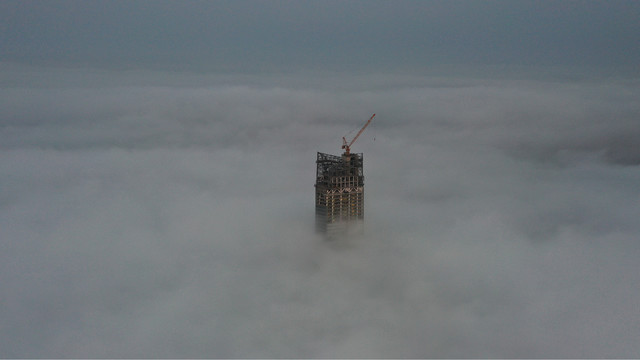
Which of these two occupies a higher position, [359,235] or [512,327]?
[359,235]

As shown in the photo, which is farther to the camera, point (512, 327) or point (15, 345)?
point (512, 327)

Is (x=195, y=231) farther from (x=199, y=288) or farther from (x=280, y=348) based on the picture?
(x=280, y=348)

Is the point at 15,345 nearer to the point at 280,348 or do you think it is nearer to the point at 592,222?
the point at 280,348

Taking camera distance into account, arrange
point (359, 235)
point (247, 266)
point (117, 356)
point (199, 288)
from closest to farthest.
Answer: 1. point (117, 356)
2. point (199, 288)
3. point (247, 266)
4. point (359, 235)

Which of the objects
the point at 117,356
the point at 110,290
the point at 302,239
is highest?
the point at 302,239

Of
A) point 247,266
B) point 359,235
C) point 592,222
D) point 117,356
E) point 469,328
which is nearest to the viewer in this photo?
point 117,356

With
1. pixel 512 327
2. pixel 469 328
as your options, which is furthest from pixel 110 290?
pixel 512 327
